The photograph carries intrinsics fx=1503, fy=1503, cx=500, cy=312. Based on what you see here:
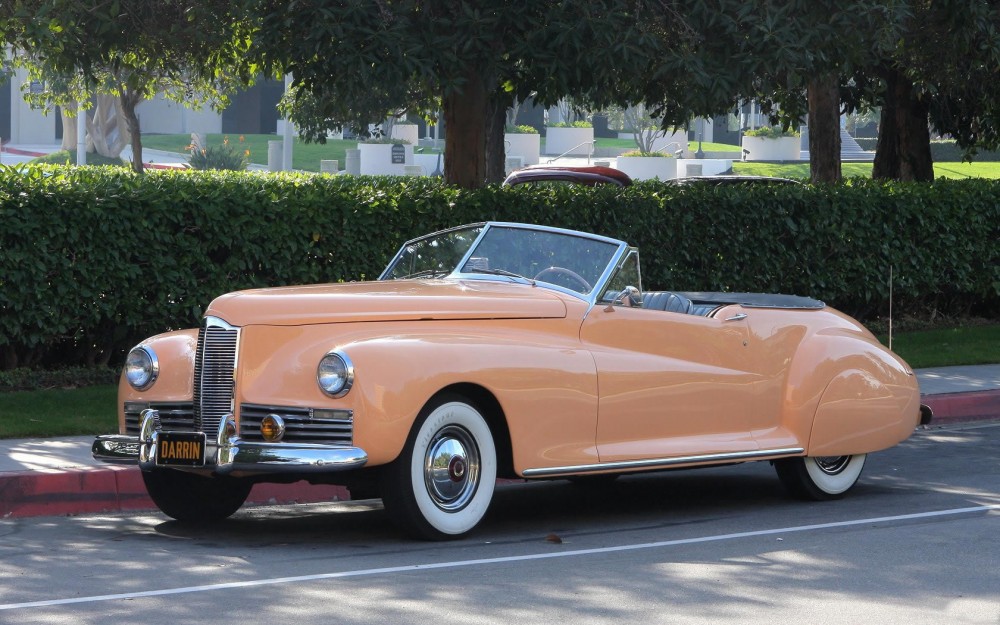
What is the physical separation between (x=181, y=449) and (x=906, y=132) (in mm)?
18060

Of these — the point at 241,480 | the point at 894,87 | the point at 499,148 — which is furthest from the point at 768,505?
the point at 499,148

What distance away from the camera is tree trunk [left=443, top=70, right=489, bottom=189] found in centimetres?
1595

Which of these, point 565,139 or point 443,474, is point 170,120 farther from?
point 443,474

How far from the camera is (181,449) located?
284 inches

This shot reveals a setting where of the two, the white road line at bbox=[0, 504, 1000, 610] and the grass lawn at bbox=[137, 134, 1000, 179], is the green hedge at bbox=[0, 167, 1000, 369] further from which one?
the grass lawn at bbox=[137, 134, 1000, 179]

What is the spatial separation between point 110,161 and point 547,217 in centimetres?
4427

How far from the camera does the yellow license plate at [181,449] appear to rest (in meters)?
7.16

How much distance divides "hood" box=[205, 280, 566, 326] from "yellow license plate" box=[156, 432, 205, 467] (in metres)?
0.60

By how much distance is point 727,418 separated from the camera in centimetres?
861

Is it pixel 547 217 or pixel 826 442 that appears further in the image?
pixel 547 217

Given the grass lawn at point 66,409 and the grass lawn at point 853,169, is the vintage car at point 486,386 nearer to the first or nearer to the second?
the grass lawn at point 66,409

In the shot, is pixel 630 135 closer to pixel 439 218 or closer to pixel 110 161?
pixel 110 161

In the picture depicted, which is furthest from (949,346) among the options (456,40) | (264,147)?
(264,147)

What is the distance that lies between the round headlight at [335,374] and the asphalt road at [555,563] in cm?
82
